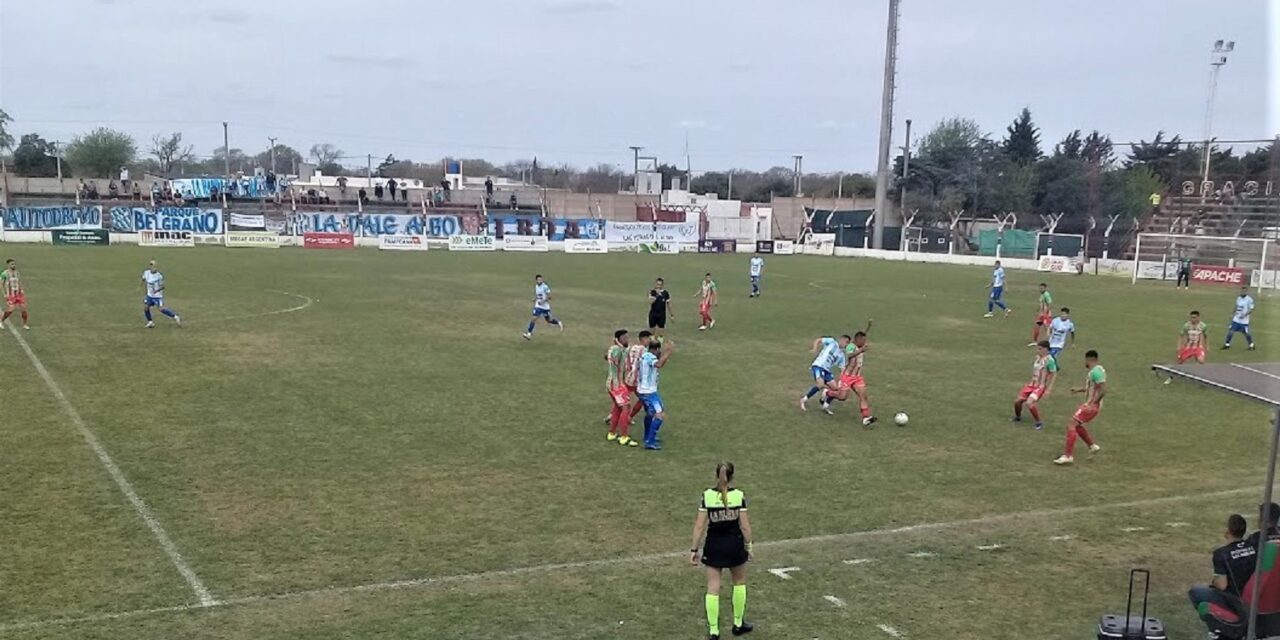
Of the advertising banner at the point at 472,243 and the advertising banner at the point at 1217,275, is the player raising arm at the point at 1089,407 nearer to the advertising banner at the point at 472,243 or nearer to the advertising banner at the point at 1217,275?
the advertising banner at the point at 1217,275

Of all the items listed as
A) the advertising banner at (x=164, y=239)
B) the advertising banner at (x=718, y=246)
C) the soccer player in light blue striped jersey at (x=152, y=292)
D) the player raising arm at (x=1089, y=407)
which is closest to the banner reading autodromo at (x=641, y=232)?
the advertising banner at (x=718, y=246)

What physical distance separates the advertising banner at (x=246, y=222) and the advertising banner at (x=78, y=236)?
9216 millimetres

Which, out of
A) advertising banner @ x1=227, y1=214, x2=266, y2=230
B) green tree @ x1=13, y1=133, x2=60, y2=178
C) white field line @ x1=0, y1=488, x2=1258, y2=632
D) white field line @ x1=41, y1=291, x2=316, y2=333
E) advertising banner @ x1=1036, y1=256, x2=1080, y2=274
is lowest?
white field line @ x1=0, y1=488, x2=1258, y2=632

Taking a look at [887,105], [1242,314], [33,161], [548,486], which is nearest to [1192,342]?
[1242,314]

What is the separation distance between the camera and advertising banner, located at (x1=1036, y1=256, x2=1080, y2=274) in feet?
200

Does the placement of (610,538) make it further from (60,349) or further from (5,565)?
(60,349)

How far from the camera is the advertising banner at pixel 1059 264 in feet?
200

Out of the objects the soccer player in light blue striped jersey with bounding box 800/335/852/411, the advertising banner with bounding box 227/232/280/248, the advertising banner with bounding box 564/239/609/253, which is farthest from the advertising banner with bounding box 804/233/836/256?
the soccer player in light blue striped jersey with bounding box 800/335/852/411

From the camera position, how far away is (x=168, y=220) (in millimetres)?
65250

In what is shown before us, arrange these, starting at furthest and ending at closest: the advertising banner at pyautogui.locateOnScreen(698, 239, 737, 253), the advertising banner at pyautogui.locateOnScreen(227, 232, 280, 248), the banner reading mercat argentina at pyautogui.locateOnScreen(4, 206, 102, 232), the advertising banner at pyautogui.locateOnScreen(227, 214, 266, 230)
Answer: the advertising banner at pyautogui.locateOnScreen(698, 239, 737, 253), the advertising banner at pyautogui.locateOnScreen(227, 214, 266, 230), the advertising banner at pyautogui.locateOnScreen(227, 232, 280, 248), the banner reading mercat argentina at pyautogui.locateOnScreen(4, 206, 102, 232)

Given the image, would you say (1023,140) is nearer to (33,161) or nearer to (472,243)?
(472,243)

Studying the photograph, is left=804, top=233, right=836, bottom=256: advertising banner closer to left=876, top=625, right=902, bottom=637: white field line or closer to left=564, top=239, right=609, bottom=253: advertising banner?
left=564, top=239, right=609, bottom=253: advertising banner

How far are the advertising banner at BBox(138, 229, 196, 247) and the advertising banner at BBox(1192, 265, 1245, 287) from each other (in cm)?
5788

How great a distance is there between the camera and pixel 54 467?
13.5 meters
